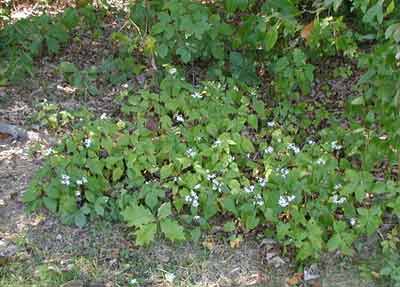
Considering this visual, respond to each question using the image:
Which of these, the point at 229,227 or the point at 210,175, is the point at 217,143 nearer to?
the point at 210,175

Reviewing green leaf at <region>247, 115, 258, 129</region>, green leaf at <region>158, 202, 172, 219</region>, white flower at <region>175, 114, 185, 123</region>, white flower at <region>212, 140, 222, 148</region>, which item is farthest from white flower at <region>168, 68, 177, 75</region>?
green leaf at <region>158, 202, 172, 219</region>

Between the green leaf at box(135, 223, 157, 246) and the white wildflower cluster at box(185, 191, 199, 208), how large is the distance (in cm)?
25

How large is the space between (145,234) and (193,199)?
0.35 meters

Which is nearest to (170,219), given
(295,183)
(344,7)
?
(295,183)

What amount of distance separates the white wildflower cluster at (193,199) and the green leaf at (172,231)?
0.17 m

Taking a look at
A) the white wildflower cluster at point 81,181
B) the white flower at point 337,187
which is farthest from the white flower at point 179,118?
the white flower at point 337,187

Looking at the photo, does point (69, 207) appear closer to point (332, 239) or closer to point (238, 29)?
point (332, 239)

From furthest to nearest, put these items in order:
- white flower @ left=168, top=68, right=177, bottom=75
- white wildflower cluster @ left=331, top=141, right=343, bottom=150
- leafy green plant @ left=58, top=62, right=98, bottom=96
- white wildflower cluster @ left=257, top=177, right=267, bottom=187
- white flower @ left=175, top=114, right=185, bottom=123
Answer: leafy green plant @ left=58, top=62, right=98, bottom=96, white flower @ left=168, top=68, right=177, bottom=75, white flower @ left=175, top=114, right=185, bottom=123, white wildflower cluster @ left=331, top=141, right=343, bottom=150, white wildflower cluster @ left=257, top=177, right=267, bottom=187

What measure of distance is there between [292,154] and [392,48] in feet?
4.02

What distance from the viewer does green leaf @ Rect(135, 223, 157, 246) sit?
3344mm

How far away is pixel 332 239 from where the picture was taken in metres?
3.33

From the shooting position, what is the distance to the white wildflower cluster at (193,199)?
3510mm

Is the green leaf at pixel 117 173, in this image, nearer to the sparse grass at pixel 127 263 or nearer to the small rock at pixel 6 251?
the sparse grass at pixel 127 263

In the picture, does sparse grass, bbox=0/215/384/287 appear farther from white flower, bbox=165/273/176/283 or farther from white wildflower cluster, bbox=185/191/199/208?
white wildflower cluster, bbox=185/191/199/208
